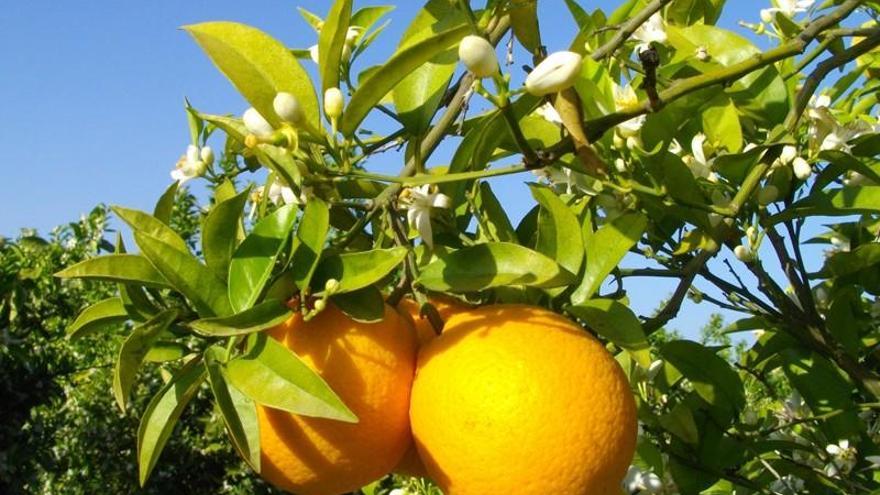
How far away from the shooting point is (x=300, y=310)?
0.70 meters

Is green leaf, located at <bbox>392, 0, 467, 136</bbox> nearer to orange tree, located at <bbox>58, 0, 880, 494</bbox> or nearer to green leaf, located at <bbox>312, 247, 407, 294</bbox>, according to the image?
orange tree, located at <bbox>58, 0, 880, 494</bbox>

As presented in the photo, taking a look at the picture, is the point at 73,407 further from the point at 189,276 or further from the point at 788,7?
the point at 189,276

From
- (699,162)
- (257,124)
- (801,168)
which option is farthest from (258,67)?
(801,168)

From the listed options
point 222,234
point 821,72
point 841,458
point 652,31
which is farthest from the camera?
point 841,458

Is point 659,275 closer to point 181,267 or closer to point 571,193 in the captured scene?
point 571,193

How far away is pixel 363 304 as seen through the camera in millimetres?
687

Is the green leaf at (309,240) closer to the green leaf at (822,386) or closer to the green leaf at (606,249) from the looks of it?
the green leaf at (606,249)

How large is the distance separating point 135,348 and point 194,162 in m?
0.38

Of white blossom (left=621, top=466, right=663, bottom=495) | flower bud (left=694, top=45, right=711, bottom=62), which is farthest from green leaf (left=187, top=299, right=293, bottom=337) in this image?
white blossom (left=621, top=466, right=663, bottom=495)

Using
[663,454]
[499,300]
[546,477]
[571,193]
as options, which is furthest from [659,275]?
[546,477]

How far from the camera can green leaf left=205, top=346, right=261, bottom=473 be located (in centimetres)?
65

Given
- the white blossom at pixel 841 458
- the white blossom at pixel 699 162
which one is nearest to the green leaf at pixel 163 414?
the white blossom at pixel 699 162

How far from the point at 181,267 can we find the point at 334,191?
144 mm

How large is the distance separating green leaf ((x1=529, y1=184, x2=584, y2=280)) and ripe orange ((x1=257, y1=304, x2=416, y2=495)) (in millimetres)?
139
